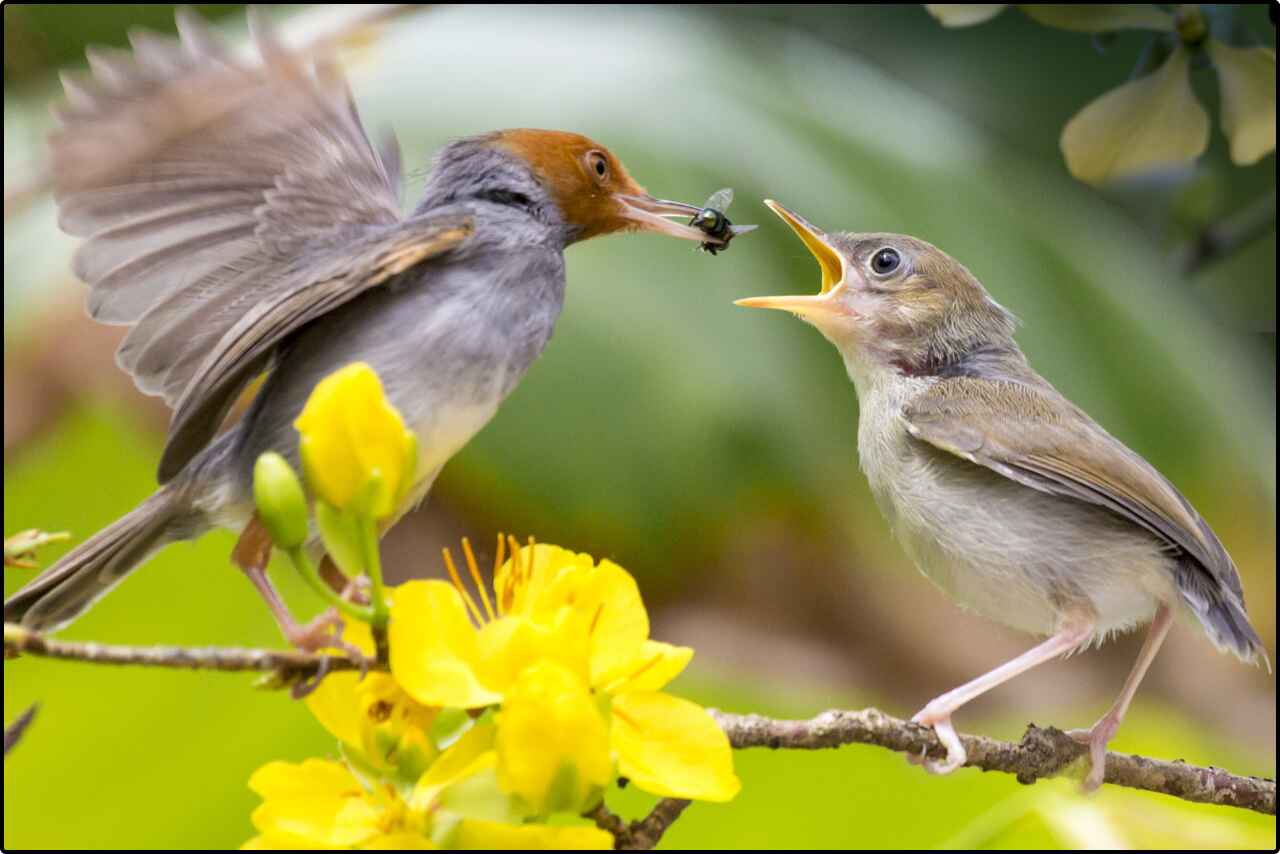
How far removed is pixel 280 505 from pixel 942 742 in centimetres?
63

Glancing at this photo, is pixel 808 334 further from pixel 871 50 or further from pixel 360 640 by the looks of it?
pixel 360 640

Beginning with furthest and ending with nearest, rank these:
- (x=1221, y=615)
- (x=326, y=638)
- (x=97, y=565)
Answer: (x=1221, y=615) → (x=97, y=565) → (x=326, y=638)

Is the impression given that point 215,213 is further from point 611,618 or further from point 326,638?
point 611,618

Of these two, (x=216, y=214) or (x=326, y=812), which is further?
(x=216, y=214)

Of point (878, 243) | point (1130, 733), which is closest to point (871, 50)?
point (1130, 733)

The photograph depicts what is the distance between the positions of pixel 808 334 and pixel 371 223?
2.06m

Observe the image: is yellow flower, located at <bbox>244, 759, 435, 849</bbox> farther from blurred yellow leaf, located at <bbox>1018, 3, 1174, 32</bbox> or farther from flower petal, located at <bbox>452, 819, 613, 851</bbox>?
blurred yellow leaf, located at <bbox>1018, 3, 1174, 32</bbox>

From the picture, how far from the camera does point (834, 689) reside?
3.71 m

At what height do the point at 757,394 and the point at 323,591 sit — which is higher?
the point at 323,591

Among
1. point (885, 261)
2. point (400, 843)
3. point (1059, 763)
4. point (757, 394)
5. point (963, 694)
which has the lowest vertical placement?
point (757, 394)

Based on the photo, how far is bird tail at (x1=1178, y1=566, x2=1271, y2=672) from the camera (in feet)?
4.69

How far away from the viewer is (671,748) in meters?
0.94

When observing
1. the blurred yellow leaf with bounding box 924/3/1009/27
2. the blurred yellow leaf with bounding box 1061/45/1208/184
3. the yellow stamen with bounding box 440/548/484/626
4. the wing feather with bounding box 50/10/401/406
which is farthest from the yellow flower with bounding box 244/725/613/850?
the blurred yellow leaf with bounding box 924/3/1009/27

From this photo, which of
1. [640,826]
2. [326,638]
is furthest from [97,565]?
[640,826]
